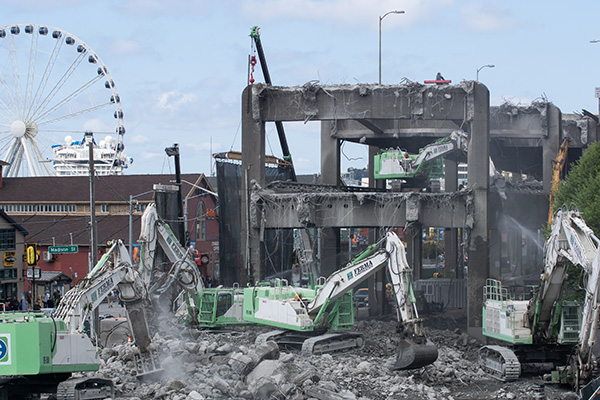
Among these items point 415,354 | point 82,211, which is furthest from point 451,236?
point 415,354

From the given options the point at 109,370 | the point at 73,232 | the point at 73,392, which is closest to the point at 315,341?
the point at 109,370

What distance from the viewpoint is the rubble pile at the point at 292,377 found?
22.1 m

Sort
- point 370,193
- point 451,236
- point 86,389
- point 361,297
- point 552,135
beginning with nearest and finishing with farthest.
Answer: point 86,389 → point 370,193 → point 552,135 → point 361,297 → point 451,236

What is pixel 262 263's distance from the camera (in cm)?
4056

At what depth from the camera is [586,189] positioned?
114 ft

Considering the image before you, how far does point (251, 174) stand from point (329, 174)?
28.0ft

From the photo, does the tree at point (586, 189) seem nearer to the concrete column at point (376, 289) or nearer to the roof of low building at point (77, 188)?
→ the concrete column at point (376, 289)

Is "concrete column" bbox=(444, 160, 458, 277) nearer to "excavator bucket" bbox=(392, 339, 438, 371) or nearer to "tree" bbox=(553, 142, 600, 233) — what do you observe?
"tree" bbox=(553, 142, 600, 233)

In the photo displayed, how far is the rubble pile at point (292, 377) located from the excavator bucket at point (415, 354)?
554 mm

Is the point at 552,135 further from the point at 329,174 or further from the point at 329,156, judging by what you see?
the point at 329,174

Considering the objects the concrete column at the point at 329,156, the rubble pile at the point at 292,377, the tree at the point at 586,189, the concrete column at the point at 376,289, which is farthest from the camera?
the concrete column at the point at 376,289

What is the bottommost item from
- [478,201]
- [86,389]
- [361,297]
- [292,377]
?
[361,297]

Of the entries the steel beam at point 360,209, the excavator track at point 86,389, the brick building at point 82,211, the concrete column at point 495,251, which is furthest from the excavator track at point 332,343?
the brick building at point 82,211

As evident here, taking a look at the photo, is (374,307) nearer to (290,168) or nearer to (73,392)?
(290,168)
